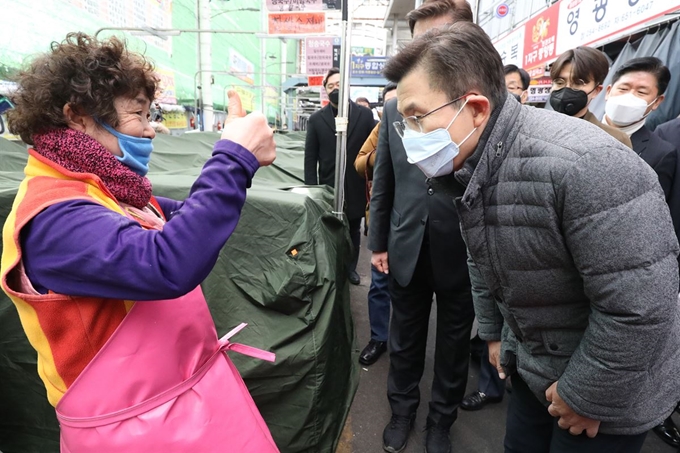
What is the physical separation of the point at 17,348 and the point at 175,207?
3.48ft

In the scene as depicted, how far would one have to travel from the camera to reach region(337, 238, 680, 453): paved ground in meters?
2.12

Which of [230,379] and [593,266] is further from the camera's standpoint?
[230,379]

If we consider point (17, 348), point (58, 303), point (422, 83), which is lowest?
point (17, 348)

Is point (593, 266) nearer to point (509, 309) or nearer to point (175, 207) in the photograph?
point (509, 309)

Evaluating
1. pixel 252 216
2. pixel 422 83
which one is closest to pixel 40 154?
pixel 422 83

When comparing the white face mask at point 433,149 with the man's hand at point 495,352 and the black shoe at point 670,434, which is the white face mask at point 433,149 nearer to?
the man's hand at point 495,352

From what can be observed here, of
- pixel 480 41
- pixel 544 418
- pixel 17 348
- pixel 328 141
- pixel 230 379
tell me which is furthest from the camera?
pixel 328 141

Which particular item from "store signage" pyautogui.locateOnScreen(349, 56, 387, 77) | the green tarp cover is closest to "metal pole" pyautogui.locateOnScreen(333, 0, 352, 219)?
the green tarp cover

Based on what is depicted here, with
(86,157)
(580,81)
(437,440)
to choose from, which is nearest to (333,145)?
(580,81)

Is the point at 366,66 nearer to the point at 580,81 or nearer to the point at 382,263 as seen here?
the point at 580,81

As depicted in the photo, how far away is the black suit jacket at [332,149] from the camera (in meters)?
3.75

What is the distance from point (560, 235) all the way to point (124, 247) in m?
0.91

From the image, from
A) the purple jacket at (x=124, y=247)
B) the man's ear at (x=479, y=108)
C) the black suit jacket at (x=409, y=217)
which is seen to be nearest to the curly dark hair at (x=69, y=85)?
the purple jacket at (x=124, y=247)

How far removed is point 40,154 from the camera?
881 mm
